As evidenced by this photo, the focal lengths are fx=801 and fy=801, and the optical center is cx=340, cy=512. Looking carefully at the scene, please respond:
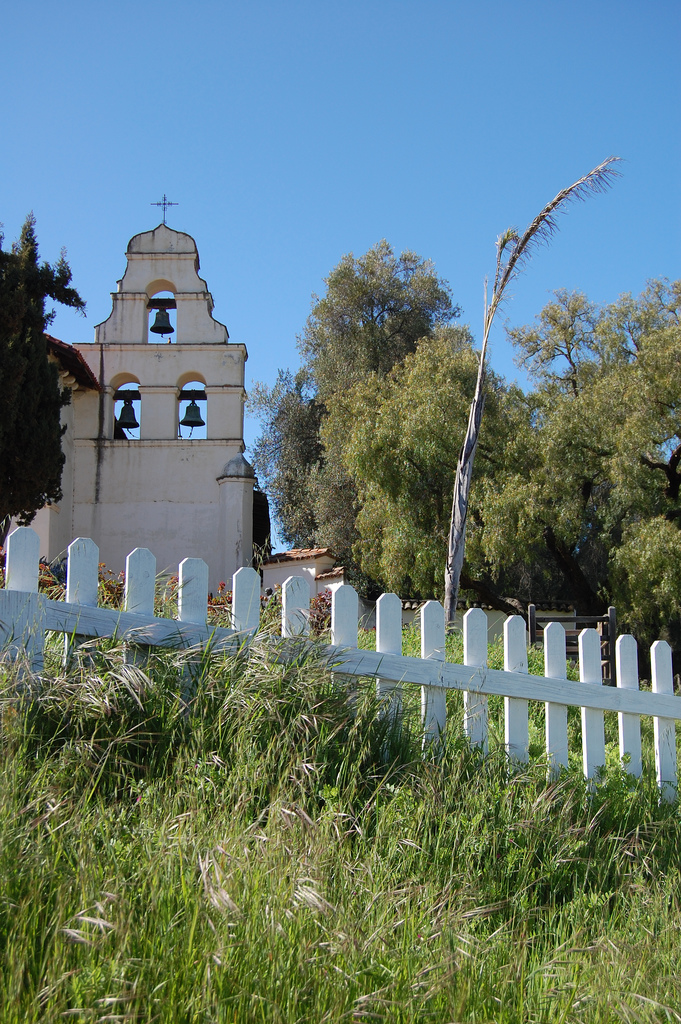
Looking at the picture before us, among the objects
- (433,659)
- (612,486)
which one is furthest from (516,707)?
(612,486)

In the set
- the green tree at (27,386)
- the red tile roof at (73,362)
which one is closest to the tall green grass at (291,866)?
the green tree at (27,386)

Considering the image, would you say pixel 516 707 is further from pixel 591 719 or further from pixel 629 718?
pixel 629 718

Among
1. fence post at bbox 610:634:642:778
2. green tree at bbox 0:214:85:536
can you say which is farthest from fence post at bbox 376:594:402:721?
green tree at bbox 0:214:85:536

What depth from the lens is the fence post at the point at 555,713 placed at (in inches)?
164

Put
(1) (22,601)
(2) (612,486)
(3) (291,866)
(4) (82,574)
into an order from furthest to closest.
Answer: (2) (612,486) → (4) (82,574) → (1) (22,601) → (3) (291,866)

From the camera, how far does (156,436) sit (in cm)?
1558

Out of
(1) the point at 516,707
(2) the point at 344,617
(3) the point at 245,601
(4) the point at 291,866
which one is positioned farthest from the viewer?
(1) the point at 516,707

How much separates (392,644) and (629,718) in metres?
1.63

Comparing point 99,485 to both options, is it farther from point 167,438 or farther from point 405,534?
point 405,534

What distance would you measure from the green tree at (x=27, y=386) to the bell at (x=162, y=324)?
3606mm

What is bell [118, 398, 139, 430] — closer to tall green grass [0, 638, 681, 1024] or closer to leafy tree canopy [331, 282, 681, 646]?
leafy tree canopy [331, 282, 681, 646]

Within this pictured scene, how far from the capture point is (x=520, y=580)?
840 inches

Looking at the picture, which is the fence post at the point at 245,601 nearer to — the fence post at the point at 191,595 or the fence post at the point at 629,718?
the fence post at the point at 191,595

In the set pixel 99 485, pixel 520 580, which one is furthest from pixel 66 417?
pixel 520 580
